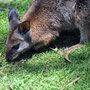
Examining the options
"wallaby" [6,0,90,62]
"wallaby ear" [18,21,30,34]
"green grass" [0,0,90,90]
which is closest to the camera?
"green grass" [0,0,90,90]

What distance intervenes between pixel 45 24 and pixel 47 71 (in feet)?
3.74

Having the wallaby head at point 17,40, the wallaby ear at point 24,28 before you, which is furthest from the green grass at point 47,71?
the wallaby ear at point 24,28

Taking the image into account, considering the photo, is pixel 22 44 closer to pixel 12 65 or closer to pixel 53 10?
pixel 12 65

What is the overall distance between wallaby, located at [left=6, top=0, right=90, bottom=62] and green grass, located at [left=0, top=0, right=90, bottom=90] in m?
0.23

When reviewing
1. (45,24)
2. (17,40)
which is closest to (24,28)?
(17,40)

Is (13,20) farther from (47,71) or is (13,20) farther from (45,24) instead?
(47,71)

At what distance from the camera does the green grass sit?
3.36 m

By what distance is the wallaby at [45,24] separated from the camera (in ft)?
13.8

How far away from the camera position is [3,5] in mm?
6270

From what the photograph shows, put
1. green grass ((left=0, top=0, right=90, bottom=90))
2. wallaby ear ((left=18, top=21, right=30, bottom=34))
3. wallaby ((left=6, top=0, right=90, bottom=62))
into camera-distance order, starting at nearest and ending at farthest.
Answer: green grass ((left=0, top=0, right=90, bottom=90))
wallaby ear ((left=18, top=21, right=30, bottom=34))
wallaby ((left=6, top=0, right=90, bottom=62))

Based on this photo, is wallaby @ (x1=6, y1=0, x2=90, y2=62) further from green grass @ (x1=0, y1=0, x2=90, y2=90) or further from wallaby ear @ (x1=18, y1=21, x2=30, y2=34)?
green grass @ (x1=0, y1=0, x2=90, y2=90)

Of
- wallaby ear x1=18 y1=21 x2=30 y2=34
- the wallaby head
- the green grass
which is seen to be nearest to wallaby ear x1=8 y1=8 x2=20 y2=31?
the wallaby head

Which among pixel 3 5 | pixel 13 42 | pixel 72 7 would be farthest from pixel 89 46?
pixel 3 5

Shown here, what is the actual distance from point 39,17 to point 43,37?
427 millimetres
